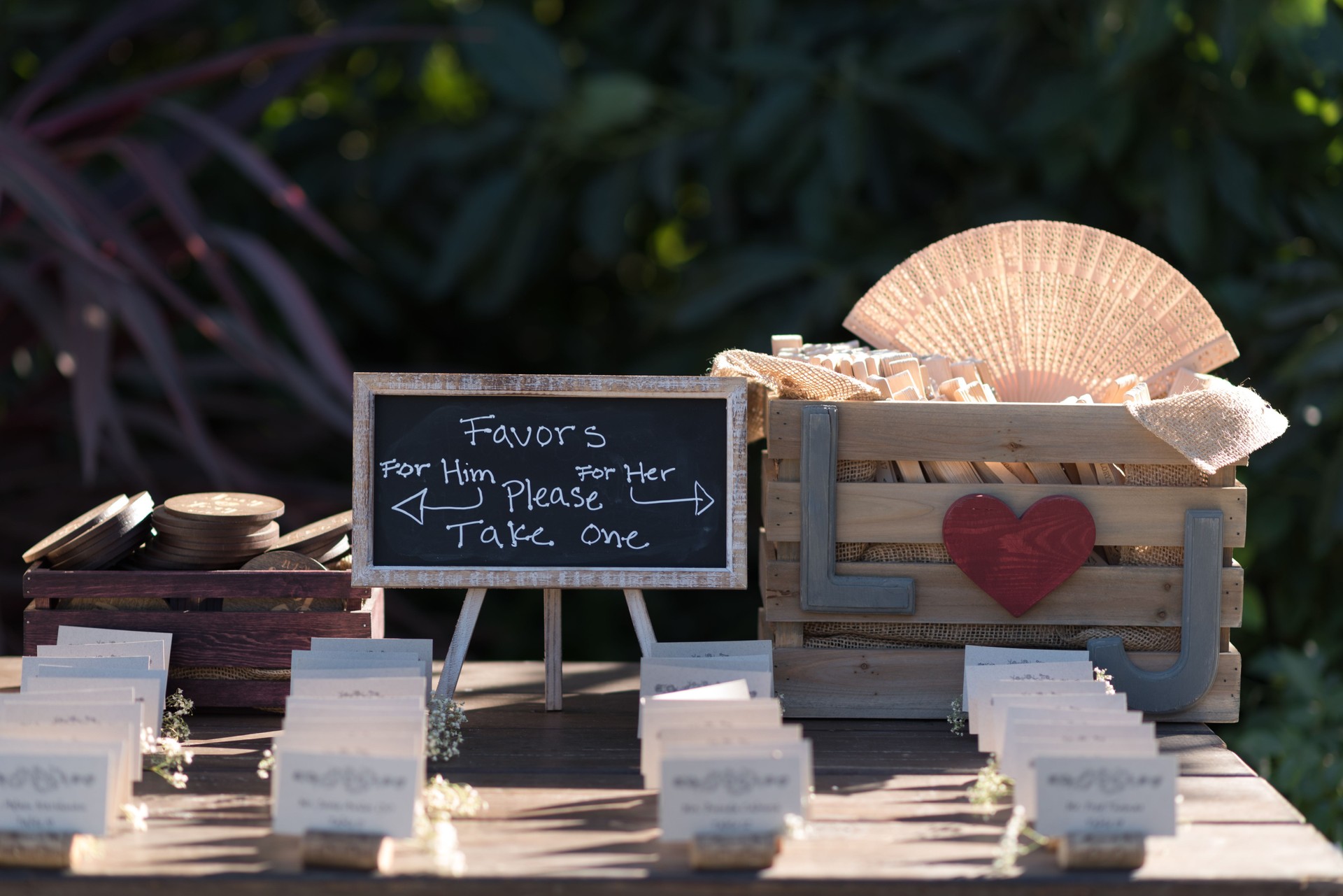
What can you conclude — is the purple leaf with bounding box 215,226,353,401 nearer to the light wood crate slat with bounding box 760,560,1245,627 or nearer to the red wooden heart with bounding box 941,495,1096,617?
the light wood crate slat with bounding box 760,560,1245,627

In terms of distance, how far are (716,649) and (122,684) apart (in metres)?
0.61

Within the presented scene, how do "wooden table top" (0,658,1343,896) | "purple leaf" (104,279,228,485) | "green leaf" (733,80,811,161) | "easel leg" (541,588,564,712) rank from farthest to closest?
"green leaf" (733,80,811,161) < "purple leaf" (104,279,228,485) < "easel leg" (541,588,564,712) < "wooden table top" (0,658,1343,896)

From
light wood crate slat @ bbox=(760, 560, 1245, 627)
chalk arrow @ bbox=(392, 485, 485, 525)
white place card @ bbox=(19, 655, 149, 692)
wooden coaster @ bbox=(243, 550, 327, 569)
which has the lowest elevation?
white place card @ bbox=(19, 655, 149, 692)

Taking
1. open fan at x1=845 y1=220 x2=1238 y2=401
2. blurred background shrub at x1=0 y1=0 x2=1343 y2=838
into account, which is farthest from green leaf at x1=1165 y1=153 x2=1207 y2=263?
open fan at x1=845 y1=220 x2=1238 y2=401

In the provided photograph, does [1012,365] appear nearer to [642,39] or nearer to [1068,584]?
[1068,584]

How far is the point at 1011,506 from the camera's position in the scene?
1.33m

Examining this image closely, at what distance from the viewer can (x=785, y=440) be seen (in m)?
1.33

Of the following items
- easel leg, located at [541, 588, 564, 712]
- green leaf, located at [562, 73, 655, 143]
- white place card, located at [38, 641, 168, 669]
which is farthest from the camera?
green leaf, located at [562, 73, 655, 143]

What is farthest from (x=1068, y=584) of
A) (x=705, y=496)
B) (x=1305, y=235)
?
(x=1305, y=235)

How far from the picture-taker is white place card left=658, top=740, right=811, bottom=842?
99 cm

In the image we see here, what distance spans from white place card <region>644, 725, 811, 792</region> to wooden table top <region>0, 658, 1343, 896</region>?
76 mm

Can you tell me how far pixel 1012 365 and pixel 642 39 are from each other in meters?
1.70

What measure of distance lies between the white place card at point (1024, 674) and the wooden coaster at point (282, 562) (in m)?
0.73

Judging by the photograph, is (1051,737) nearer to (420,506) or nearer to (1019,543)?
(1019,543)
